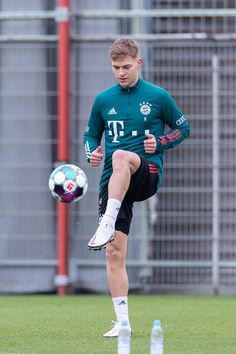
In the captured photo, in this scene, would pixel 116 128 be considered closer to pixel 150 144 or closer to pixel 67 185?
pixel 150 144

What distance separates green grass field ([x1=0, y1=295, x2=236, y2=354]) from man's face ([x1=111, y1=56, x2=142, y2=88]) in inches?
64.2

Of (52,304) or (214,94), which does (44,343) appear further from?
(214,94)

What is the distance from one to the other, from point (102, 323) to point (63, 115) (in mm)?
3972

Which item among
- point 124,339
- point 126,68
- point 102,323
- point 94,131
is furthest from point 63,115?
point 124,339

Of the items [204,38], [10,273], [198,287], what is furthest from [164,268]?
[204,38]

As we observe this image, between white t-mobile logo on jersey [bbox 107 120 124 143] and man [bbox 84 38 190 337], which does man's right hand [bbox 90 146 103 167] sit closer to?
man [bbox 84 38 190 337]

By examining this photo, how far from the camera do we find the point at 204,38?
11.6m

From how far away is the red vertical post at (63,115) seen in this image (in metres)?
11.6

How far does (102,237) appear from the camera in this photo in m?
6.78

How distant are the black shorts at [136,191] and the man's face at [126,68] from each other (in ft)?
1.78

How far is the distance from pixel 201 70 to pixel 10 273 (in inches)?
114

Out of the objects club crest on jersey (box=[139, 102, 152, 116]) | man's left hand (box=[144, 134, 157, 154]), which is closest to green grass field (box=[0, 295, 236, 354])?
man's left hand (box=[144, 134, 157, 154])

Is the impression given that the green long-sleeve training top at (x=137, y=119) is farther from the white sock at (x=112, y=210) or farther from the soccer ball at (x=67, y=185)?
the white sock at (x=112, y=210)

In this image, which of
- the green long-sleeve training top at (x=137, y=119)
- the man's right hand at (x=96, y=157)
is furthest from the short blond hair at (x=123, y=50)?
the man's right hand at (x=96, y=157)
